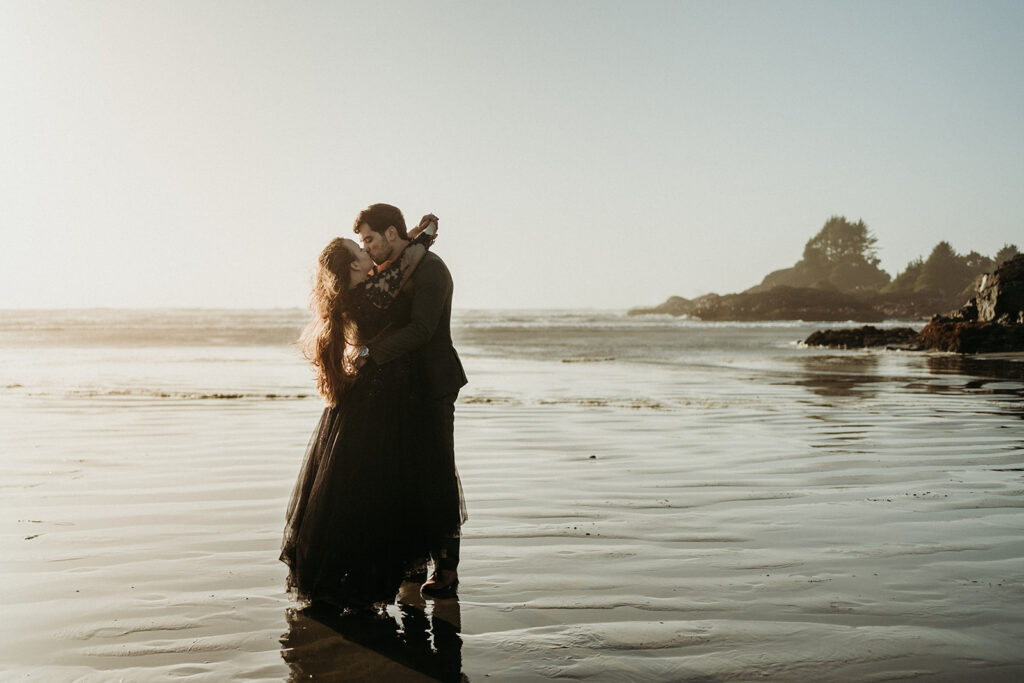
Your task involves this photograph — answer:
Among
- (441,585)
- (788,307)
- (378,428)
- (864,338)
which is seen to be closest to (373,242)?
(378,428)

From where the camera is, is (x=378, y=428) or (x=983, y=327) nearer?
(x=378, y=428)

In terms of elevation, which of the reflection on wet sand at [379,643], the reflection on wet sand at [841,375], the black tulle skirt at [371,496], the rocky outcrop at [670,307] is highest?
the rocky outcrop at [670,307]

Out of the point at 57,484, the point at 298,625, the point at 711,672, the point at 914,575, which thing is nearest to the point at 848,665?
the point at 711,672

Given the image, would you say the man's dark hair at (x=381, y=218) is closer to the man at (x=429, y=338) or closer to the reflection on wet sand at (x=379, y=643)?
the man at (x=429, y=338)

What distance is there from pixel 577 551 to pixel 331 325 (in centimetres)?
208

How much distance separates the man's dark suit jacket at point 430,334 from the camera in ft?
14.2

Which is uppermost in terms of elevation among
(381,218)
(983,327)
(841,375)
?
(381,218)

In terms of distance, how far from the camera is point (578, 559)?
16.0 feet

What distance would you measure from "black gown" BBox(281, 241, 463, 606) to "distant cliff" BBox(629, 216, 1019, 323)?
161ft

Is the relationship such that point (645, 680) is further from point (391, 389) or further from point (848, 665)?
point (391, 389)

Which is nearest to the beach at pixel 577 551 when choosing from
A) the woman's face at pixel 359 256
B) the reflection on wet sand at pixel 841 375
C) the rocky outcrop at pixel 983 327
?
the woman's face at pixel 359 256

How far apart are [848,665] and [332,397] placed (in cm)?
276

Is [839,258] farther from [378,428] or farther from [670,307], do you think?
[378,428]

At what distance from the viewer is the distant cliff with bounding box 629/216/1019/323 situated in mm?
71000
